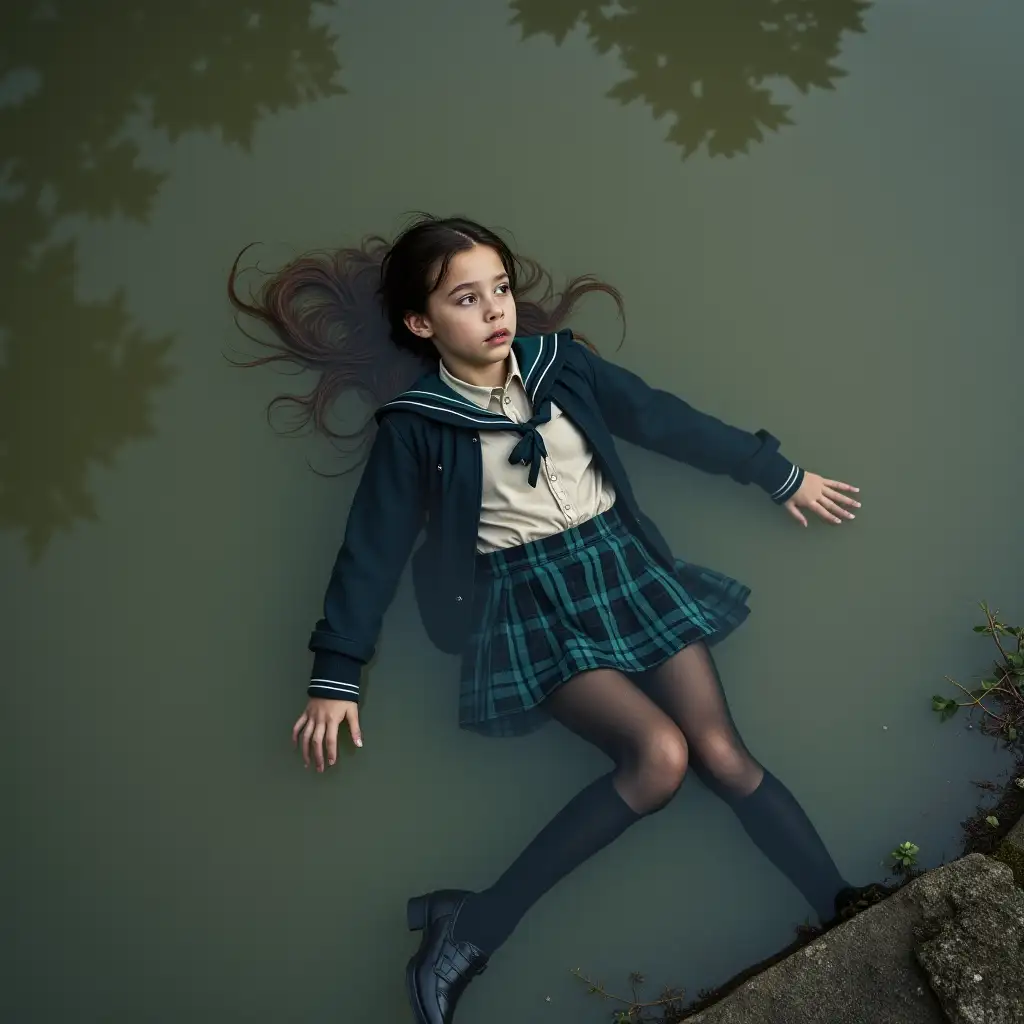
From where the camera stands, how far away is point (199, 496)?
8.09ft

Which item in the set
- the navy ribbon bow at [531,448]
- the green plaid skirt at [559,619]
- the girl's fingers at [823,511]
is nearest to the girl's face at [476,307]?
the navy ribbon bow at [531,448]

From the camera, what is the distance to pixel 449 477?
2.12 metres

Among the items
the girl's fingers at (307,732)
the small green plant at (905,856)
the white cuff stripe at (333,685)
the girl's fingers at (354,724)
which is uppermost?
the small green plant at (905,856)

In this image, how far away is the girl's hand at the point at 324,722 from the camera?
82.0 inches

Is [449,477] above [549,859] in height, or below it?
above

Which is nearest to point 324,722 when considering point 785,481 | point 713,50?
point 785,481

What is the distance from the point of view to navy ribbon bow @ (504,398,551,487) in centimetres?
209

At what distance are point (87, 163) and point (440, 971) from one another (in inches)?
81.9

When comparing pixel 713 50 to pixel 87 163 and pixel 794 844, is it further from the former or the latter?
pixel 794 844

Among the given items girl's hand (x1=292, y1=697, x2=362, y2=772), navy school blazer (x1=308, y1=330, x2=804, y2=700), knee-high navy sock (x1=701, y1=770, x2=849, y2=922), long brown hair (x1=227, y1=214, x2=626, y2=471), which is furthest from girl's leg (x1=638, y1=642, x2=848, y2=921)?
long brown hair (x1=227, y1=214, x2=626, y2=471)

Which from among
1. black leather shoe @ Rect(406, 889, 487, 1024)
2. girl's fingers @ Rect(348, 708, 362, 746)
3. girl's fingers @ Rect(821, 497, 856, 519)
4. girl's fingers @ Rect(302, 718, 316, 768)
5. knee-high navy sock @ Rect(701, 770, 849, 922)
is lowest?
black leather shoe @ Rect(406, 889, 487, 1024)

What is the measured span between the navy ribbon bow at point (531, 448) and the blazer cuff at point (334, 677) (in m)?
0.50

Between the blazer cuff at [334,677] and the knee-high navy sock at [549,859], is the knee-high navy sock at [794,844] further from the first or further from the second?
the blazer cuff at [334,677]

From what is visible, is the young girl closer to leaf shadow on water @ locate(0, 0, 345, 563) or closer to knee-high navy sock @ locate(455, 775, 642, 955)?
knee-high navy sock @ locate(455, 775, 642, 955)
